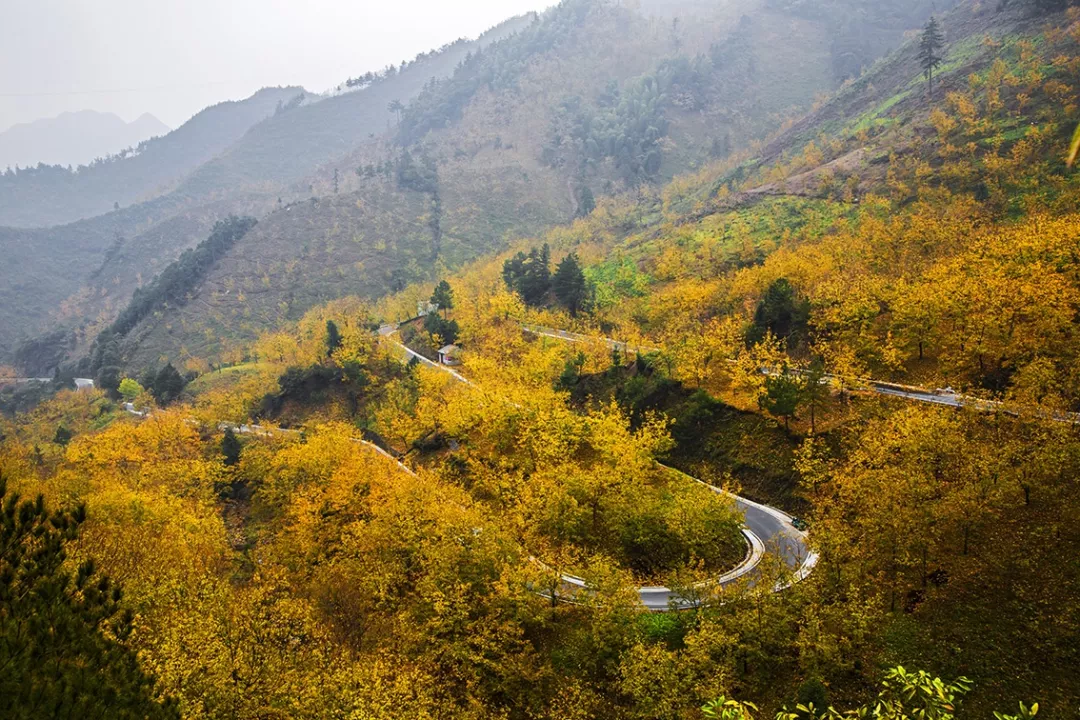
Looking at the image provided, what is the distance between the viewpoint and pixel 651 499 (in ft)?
129

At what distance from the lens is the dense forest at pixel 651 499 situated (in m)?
22.9

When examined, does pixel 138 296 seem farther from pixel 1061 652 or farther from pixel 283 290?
pixel 1061 652

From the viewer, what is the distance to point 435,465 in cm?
6200

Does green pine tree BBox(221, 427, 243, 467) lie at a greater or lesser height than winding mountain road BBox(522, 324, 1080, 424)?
lesser

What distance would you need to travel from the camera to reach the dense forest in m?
22.9

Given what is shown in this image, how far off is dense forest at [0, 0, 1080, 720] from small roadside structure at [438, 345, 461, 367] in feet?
2.27

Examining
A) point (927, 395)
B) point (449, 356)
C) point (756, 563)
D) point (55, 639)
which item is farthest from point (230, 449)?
point (927, 395)

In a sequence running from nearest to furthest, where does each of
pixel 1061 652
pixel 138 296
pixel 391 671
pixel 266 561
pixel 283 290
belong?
pixel 1061 652
pixel 391 671
pixel 266 561
pixel 283 290
pixel 138 296

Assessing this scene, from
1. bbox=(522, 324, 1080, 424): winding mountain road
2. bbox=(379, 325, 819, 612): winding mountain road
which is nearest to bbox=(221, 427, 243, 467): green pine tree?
bbox=(379, 325, 819, 612): winding mountain road

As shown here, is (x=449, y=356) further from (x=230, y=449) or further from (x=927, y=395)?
(x=927, y=395)

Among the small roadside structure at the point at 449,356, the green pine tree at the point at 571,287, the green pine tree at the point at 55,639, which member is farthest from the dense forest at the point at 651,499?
the small roadside structure at the point at 449,356

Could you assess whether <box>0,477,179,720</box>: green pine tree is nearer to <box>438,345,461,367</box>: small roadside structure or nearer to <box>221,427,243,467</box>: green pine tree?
<box>221,427,243,467</box>: green pine tree

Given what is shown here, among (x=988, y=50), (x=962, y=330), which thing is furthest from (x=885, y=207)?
(x=988, y=50)

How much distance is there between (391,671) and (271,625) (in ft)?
21.3
